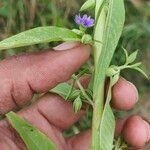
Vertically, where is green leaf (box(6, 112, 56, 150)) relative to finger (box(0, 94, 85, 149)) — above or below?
above

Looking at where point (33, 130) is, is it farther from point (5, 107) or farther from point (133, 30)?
point (133, 30)

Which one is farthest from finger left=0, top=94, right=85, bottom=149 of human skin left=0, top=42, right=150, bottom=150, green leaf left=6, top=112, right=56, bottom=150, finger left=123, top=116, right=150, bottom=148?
green leaf left=6, top=112, right=56, bottom=150

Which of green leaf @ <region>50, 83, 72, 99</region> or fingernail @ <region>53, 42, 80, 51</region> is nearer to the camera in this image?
fingernail @ <region>53, 42, 80, 51</region>

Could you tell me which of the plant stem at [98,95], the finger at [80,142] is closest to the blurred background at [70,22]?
the finger at [80,142]

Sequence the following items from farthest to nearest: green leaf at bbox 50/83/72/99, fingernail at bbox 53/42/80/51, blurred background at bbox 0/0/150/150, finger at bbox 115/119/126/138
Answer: blurred background at bbox 0/0/150/150 < finger at bbox 115/119/126/138 < green leaf at bbox 50/83/72/99 < fingernail at bbox 53/42/80/51

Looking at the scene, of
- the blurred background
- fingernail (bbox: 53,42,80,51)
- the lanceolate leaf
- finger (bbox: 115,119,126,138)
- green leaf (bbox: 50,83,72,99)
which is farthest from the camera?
the blurred background

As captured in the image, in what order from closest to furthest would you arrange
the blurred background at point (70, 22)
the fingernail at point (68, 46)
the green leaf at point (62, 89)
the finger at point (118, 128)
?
the fingernail at point (68, 46) < the green leaf at point (62, 89) < the finger at point (118, 128) < the blurred background at point (70, 22)

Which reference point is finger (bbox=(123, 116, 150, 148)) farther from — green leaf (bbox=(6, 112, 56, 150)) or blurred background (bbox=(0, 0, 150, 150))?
blurred background (bbox=(0, 0, 150, 150))

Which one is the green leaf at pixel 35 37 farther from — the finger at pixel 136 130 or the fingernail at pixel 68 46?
the finger at pixel 136 130

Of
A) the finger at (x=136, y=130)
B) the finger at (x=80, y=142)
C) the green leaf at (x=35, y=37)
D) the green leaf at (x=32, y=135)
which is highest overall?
the green leaf at (x=35, y=37)
